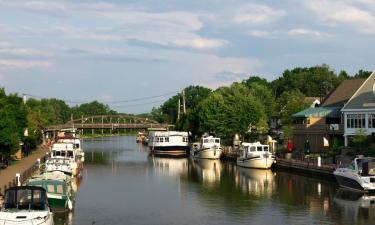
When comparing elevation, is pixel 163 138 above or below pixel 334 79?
below

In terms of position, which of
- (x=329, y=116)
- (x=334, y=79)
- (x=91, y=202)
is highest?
(x=334, y=79)

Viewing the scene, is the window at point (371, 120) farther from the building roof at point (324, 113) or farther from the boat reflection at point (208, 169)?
the boat reflection at point (208, 169)

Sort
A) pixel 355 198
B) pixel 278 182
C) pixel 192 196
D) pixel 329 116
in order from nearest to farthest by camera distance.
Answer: pixel 355 198 → pixel 192 196 → pixel 278 182 → pixel 329 116

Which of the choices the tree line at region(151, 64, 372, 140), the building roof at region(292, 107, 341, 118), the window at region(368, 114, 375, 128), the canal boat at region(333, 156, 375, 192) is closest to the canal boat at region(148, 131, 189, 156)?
the tree line at region(151, 64, 372, 140)

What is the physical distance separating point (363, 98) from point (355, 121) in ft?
10.8

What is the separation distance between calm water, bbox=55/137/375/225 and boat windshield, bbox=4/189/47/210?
455 cm

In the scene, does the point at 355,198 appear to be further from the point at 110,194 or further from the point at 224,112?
the point at 224,112

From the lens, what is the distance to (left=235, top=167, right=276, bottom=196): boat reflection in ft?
190

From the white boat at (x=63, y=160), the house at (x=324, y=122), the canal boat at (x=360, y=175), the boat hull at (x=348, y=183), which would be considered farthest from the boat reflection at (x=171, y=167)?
the canal boat at (x=360, y=175)

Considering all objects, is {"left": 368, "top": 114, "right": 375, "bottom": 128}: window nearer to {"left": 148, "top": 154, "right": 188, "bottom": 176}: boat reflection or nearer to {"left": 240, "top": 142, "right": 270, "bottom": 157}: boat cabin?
{"left": 240, "top": 142, "right": 270, "bottom": 157}: boat cabin

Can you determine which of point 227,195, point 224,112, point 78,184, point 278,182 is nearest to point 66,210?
point 227,195

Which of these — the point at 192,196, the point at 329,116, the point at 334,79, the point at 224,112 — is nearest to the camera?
the point at 192,196

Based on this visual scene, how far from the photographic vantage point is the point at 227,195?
181 feet

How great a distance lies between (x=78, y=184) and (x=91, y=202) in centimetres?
1432
